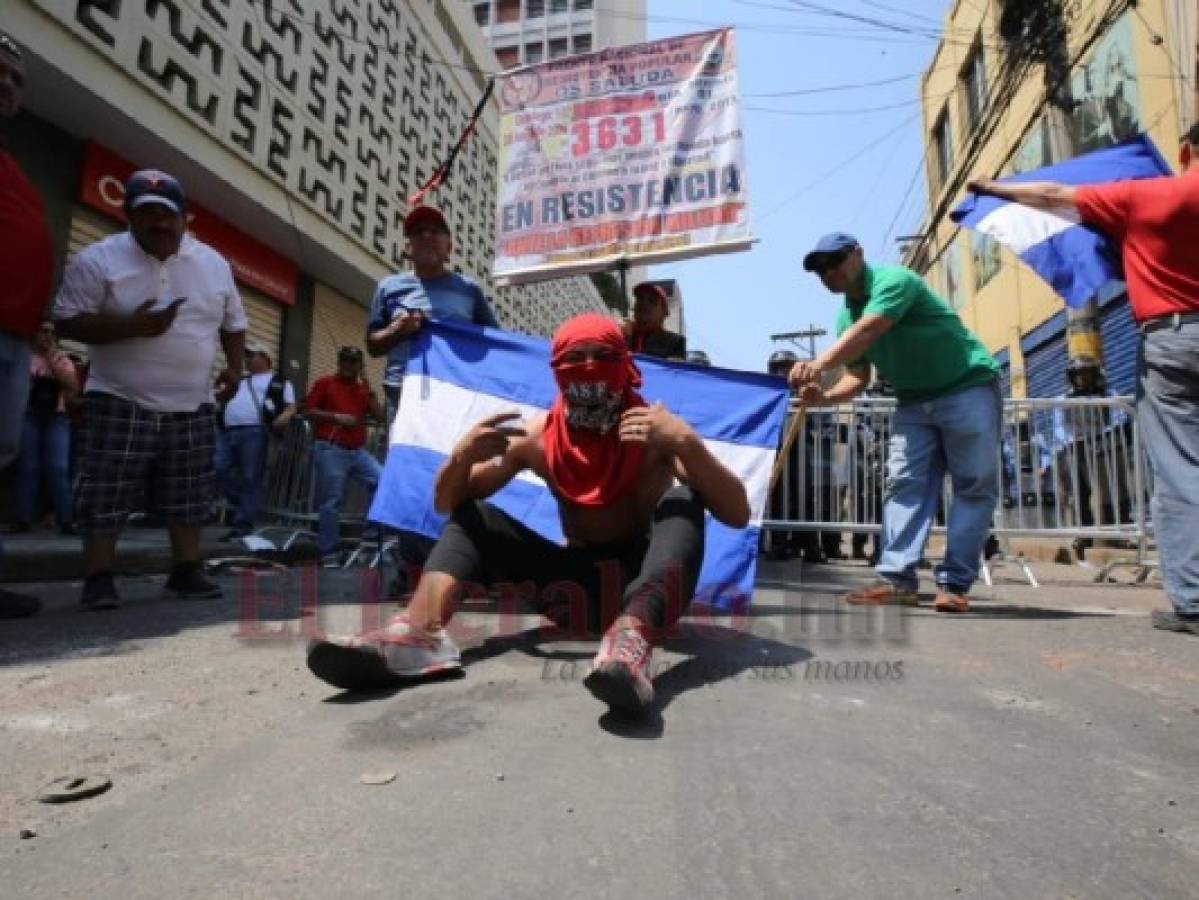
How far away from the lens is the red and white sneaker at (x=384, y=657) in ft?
5.53

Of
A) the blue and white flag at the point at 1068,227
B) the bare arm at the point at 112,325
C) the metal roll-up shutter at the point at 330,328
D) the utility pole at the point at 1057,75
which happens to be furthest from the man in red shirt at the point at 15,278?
the metal roll-up shutter at the point at 330,328

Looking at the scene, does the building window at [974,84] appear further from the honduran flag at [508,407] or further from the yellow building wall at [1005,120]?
the honduran flag at [508,407]

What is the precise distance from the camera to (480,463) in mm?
2324

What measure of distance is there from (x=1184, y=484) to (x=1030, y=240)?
1358 millimetres

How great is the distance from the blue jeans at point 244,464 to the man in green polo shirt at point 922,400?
488cm

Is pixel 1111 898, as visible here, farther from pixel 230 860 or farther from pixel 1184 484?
pixel 1184 484

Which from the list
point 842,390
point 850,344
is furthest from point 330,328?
point 850,344

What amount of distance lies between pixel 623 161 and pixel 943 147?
1687cm

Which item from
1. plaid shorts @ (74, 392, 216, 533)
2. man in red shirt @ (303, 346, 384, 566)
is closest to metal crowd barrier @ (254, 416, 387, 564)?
man in red shirt @ (303, 346, 384, 566)

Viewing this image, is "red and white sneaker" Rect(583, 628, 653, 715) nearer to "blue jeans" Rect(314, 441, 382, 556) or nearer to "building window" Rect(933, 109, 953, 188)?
"blue jeans" Rect(314, 441, 382, 556)

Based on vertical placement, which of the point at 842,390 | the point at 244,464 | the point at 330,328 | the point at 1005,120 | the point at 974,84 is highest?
the point at 974,84

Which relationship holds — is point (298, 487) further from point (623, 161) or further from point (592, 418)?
point (592, 418)

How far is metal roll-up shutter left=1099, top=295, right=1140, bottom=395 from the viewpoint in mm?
9173

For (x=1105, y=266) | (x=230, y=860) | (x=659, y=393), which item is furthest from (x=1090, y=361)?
(x=230, y=860)
